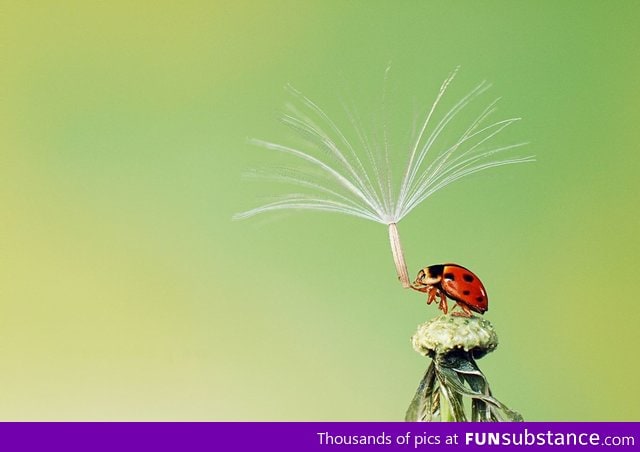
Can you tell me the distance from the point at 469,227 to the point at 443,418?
2.01 metres

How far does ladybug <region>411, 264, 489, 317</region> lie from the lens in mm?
2031

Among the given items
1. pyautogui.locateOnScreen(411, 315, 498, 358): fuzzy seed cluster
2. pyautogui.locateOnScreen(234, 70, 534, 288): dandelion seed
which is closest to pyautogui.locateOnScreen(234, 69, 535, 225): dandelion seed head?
pyautogui.locateOnScreen(234, 70, 534, 288): dandelion seed

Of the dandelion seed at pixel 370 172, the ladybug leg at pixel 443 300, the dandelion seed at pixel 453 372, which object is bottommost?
the dandelion seed at pixel 453 372

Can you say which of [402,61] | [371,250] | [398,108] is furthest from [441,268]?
[402,61]

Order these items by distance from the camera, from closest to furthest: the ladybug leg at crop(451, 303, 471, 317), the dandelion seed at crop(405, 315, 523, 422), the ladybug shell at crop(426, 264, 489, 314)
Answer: the dandelion seed at crop(405, 315, 523, 422)
the ladybug leg at crop(451, 303, 471, 317)
the ladybug shell at crop(426, 264, 489, 314)

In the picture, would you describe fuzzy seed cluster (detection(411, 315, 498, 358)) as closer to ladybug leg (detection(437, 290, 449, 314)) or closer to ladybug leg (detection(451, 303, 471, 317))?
ladybug leg (detection(451, 303, 471, 317))

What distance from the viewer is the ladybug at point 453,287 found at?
2031 mm

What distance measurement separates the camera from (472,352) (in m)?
1.75

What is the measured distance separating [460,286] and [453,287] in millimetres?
19

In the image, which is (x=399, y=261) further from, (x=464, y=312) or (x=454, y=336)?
(x=454, y=336)

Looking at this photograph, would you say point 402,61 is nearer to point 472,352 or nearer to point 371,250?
point 371,250

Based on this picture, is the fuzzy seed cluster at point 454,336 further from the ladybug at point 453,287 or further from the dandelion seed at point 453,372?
the ladybug at point 453,287

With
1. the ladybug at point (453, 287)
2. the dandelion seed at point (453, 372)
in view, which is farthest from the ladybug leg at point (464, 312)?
the dandelion seed at point (453, 372)

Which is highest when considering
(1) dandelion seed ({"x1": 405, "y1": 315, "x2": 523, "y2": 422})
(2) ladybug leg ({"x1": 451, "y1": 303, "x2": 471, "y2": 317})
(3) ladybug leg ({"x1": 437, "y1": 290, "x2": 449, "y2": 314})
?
(3) ladybug leg ({"x1": 437, "y1": 290, "x2": 449, "y2": 314})
